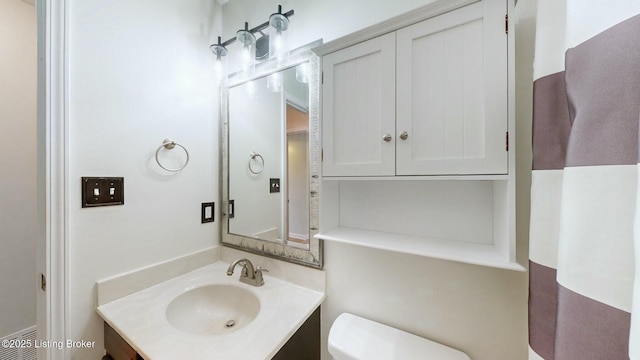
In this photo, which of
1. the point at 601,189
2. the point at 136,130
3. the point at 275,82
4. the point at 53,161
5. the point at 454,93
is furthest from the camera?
the point at 275,82

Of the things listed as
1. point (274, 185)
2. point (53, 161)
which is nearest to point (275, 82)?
point (274, 185)

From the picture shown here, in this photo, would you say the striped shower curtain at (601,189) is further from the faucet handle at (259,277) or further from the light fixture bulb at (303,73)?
the faucet handle at (259,277)

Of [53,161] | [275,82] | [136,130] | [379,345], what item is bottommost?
[379,345]

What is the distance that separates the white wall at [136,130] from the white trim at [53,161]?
0.08 feet

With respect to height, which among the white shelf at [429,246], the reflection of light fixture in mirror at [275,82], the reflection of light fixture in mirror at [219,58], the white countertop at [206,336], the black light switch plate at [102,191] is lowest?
the white countertop at [206,336]

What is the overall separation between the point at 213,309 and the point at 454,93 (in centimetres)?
142

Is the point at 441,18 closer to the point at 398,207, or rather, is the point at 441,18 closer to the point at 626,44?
the point at 626,44

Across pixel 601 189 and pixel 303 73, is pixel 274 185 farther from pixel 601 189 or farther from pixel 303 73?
pixel 601 189

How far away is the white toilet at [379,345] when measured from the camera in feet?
2.58

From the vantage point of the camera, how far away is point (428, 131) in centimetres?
71

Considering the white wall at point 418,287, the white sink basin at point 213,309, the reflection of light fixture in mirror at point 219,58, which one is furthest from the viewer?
the reflection of light fixture in mirror at point 219,58

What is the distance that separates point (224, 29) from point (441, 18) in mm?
1344

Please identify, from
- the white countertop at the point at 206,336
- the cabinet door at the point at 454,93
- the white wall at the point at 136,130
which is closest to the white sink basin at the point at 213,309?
the white countertop at the point at 206,336

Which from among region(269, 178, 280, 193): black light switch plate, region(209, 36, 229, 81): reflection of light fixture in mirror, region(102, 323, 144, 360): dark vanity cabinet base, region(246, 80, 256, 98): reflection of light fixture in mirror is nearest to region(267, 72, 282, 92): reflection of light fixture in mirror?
region(246, 80, 256, 98): reflection of light fixture in mirror
